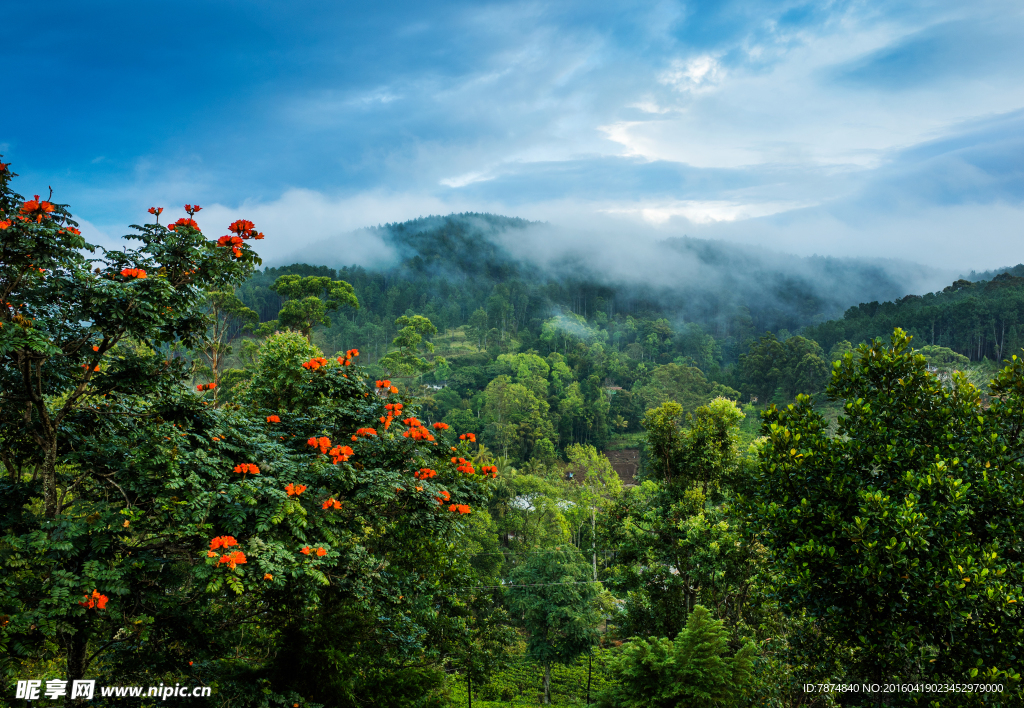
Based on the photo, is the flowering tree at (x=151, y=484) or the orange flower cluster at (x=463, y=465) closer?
the flowering tree at (x=151, y=484)

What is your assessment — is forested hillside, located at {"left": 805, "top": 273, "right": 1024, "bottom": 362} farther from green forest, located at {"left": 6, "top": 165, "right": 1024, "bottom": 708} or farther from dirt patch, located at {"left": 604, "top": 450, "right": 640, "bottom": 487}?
green forest, located at {"left": 6, "top": 165, "right": 1024, "bottom": 708}

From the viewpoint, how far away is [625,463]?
52875 millimetres

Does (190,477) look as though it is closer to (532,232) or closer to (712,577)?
(712,577)

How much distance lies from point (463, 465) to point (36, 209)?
429cm

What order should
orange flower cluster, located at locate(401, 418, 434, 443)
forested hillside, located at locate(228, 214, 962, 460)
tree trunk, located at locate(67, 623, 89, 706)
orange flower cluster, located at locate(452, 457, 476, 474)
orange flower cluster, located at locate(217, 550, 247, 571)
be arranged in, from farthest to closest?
forested hillside, located at locate(228, 214, 962, 460)
orange flower cluster, located at locate(452, 457, 476, 474)
orange flower cluster, located at locate(401, 418, 434, 443)
tree trunk, located at locate(67, 623, 89, 706)
orange flower cluster, located at locate(217, 550, 247, 571)

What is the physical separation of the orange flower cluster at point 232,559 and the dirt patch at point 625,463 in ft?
152

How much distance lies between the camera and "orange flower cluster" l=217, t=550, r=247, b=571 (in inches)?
141

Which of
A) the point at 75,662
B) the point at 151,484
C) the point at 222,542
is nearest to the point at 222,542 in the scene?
the point at 222,542

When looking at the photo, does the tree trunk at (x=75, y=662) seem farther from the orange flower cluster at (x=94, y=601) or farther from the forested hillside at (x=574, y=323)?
the forested hillside at (x=574, y=323)

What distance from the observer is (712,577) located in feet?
34.5

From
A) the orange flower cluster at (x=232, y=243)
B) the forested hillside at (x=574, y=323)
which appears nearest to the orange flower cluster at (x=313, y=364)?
the orange flower cluster at (x=232, y=243)

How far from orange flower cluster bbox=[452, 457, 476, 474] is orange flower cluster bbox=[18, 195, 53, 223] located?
166 inches

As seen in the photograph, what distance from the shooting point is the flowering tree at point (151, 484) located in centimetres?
373

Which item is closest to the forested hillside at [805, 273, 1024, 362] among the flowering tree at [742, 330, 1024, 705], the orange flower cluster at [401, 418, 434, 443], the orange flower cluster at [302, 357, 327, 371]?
the flowering tree at [742, 330, 1024, 705]
